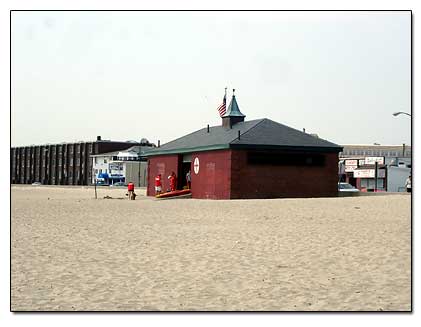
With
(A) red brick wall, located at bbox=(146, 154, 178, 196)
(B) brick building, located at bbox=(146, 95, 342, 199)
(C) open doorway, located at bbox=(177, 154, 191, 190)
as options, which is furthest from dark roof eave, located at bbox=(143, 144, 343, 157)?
(A) red brick wall, located at bbox=(146, 154, 178, 196)

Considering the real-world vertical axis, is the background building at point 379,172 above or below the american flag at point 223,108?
below

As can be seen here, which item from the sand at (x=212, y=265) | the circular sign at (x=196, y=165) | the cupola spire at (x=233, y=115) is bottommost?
the sand at (x=212, y=265)

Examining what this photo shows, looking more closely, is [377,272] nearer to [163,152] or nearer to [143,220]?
[143,220]

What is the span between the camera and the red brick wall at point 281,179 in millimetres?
33469

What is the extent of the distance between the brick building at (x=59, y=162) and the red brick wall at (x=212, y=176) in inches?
2924

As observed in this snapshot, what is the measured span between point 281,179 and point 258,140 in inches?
103

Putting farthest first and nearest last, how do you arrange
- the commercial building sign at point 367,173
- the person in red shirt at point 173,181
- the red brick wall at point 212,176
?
the commercial building sign at point 367,173
the person in red shirt at point 173,181
the red brick wall at point 212,176

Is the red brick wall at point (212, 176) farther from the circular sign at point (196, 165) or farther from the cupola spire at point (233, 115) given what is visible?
the cupola spire at point (233, 115)

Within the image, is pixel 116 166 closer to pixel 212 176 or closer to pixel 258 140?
pixel 212 176

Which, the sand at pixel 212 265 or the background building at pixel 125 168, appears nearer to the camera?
the sand at pixel 212 265

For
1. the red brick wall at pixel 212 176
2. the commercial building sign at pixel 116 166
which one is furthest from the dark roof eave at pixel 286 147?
the commercial building sign at pixel 116 166

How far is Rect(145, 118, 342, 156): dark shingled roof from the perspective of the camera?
33938 mm

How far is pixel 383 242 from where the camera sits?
1373 cm

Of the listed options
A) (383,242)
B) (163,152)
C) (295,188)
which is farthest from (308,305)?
(163,152)
